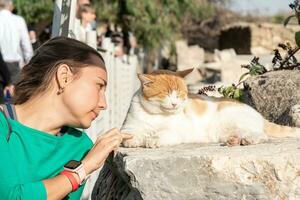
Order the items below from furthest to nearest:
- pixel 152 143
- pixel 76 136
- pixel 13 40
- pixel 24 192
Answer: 1. pixel 13 40
2. pixel 152 143
3. pixel 76 136
4. pixel 24 192

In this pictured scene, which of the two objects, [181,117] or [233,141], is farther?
[181,117]

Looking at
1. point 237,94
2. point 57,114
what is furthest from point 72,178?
point 237,94

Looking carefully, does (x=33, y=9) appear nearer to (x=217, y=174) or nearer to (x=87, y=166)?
(x=87, y=166)

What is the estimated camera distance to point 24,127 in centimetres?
248

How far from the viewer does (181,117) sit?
3064 millimetres

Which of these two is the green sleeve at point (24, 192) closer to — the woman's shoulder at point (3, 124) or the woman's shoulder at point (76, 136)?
the woman's shoulder at point (3, 124)

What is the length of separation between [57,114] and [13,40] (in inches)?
177

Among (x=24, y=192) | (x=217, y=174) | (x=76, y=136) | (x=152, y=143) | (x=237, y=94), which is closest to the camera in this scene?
(x=24, y=192)

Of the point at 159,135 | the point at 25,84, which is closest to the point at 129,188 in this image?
the point at 159,135

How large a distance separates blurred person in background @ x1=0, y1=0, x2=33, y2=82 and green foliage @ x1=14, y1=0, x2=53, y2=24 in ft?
17.7

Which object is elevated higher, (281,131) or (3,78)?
(281,131)

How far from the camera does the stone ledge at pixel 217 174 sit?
2361mm

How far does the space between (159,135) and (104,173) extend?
42cm

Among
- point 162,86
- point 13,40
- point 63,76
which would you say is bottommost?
point 13,40
